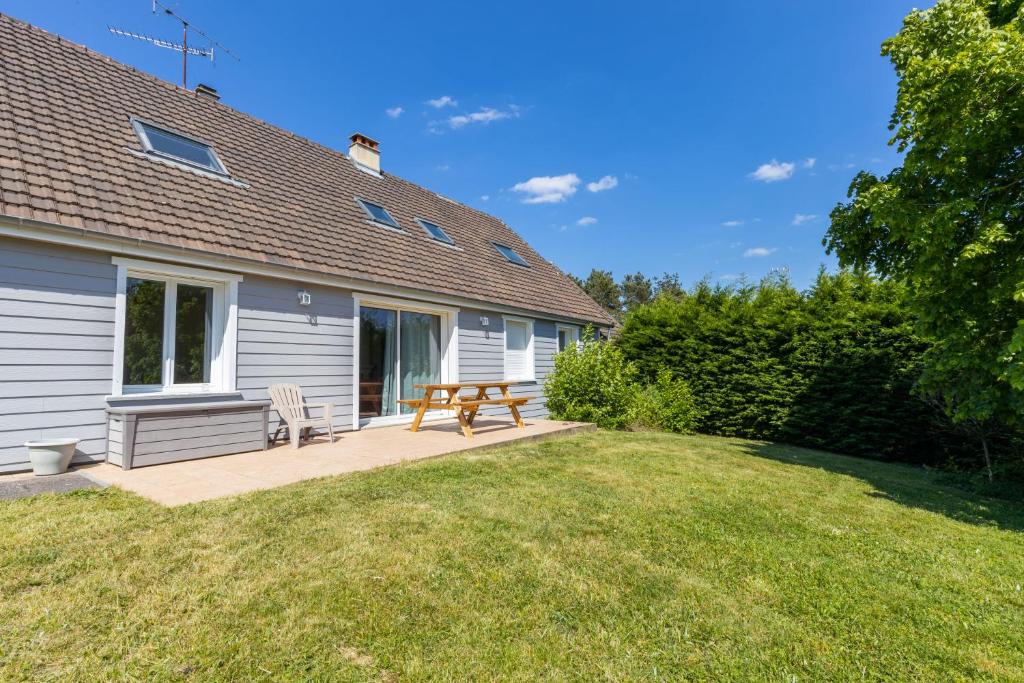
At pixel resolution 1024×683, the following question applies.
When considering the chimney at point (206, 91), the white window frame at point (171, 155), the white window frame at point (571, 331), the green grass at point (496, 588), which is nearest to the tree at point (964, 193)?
the green grass at point (496, 588)

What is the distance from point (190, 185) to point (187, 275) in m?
1.55

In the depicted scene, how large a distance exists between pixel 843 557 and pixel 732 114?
1576 centimetres

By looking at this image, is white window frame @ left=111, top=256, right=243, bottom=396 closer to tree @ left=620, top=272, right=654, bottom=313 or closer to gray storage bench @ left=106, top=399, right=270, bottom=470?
gray storage bench @ left=106, top=399, right=270, bottom=470

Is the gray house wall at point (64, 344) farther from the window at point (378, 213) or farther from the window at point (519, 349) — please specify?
the window at point (519, 349)

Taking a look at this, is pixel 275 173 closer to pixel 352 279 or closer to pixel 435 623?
pixel 352 279

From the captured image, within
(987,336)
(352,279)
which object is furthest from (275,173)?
(987,336)

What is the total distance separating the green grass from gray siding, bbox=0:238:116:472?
151 centimetres

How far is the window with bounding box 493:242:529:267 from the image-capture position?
13156mm

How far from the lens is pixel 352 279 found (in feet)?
24.0

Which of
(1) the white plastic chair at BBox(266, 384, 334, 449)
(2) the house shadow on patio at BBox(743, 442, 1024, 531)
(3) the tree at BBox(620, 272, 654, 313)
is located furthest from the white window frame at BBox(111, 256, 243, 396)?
(3) the tree at BBox(620, 272, 654, 313)

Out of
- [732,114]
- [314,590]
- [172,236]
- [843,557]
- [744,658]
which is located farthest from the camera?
[732,114]

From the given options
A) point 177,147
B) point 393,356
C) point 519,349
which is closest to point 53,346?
point 177,147

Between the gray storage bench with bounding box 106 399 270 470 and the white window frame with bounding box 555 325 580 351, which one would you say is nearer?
the gray storage bench with bounding box 106 399 270 470

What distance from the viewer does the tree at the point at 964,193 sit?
14.8 feet
